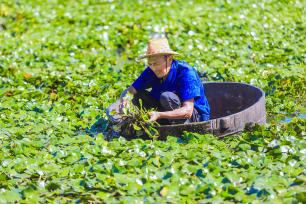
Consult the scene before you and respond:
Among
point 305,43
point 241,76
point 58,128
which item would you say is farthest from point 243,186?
point 305,43

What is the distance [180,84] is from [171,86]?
145 millimetres

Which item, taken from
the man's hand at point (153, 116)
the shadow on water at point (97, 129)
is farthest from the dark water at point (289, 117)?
the shadow on water at point (97, 129)

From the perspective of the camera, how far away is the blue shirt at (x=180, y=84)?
6824mm

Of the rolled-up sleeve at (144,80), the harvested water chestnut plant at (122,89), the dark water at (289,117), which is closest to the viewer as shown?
the harvested water chestnut plant at (122,89)

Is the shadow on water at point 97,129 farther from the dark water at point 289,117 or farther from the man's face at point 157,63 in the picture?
the dark water at point 289,117

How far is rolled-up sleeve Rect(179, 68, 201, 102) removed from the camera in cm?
679

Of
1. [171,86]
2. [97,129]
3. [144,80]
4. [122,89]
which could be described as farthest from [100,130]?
[122,89]

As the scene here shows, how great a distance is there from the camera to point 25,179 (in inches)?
235

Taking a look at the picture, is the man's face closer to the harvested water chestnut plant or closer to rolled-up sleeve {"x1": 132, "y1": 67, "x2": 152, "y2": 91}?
rolled-up sleeve {"x1": 132, "y1": 67, "x2": 152, "y2": 91}

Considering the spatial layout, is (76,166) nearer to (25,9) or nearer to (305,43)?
(305,43)

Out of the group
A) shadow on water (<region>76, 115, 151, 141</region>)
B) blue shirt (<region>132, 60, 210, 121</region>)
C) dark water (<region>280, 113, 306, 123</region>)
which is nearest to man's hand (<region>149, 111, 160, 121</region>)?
blue shirt (<region>132, 60, 210, 121</region>)

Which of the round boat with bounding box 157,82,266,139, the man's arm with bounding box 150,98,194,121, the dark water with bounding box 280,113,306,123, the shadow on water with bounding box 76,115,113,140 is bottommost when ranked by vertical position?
the dark water with bounding box 280,113,306,123

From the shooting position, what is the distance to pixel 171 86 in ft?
23.0

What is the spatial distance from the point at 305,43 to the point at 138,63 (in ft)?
7.76
